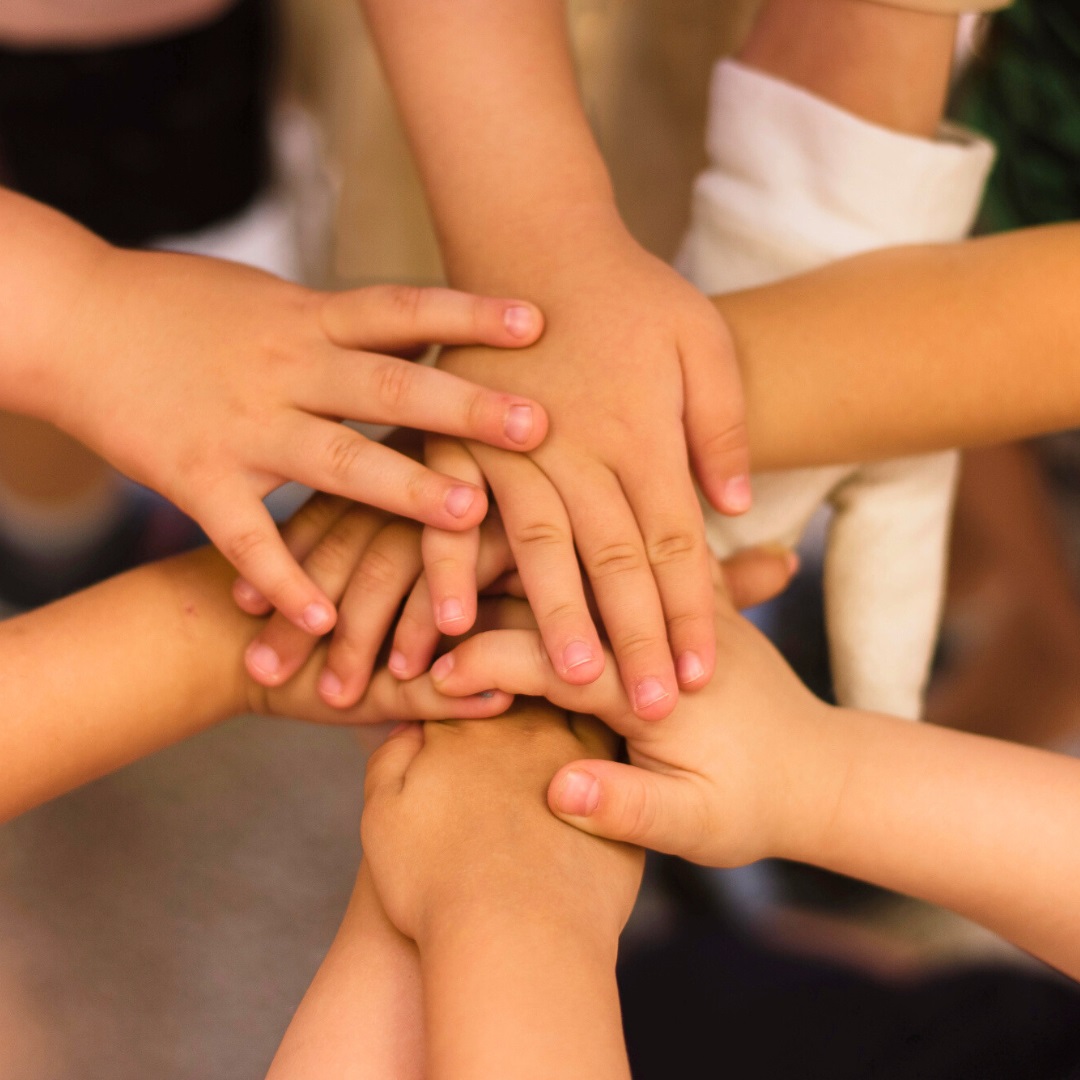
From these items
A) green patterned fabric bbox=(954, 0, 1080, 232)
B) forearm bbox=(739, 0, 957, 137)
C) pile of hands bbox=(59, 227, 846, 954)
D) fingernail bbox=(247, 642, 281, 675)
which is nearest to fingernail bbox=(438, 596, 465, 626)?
pile of hands bbox=(59, 227, 846, 954)

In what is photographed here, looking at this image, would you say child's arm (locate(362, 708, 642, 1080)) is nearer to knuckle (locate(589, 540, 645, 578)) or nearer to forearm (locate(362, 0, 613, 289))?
knuckle (locate(589, 540, 645, 578))

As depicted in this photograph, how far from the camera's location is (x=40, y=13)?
3.23ft

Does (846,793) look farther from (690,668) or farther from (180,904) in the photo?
(180,904)

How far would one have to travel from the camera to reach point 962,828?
1.72 feet

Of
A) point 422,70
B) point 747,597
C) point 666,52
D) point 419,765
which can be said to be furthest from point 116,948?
point 666,52

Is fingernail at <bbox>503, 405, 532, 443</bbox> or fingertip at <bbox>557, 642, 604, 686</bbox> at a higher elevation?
fingernail at <bbox>503, 405, 532, 443</bbox>

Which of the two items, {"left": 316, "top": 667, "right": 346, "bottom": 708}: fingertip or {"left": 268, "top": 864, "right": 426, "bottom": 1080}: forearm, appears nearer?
{"left": 268, "top": 864, "right": 426, "bottom": 1080}: forearm

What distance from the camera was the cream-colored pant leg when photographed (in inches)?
26.0

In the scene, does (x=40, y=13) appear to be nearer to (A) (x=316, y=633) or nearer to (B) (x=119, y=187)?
(B) (x=119, y=187)

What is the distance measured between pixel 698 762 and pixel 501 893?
109 millimetres

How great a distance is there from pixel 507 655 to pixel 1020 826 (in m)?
0.26

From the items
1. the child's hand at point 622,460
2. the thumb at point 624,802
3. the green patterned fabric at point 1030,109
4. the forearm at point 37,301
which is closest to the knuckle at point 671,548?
the child's hand at point 622,460

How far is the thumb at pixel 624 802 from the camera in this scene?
473 millimetres

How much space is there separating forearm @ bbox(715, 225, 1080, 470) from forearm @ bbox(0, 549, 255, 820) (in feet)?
1.05
